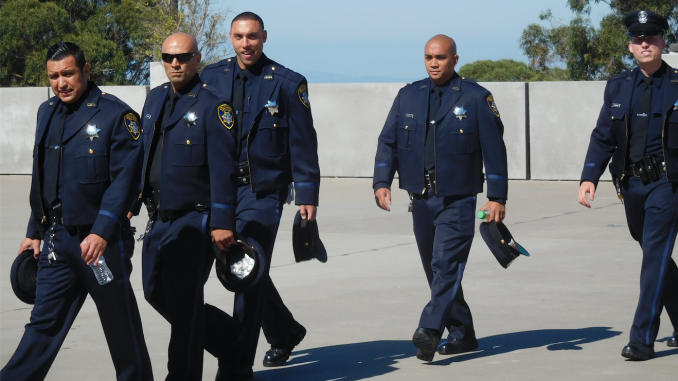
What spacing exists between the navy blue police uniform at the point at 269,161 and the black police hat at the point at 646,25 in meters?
1.97

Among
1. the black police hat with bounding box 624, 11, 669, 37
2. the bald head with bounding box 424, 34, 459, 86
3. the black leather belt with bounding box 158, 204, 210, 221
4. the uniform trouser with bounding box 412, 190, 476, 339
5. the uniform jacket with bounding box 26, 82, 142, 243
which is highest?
the black police hat with bounding box 624, 11, 669, 37

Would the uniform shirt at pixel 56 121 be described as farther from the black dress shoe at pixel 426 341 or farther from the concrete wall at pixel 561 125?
the concrete wall at pixel 561 125

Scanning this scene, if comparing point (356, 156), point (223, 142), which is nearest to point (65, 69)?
point (223, 142)

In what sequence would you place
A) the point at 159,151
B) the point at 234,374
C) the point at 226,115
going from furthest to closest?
the point at 234,374, the point at 159,151, the point at 226,115

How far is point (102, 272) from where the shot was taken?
468 cm

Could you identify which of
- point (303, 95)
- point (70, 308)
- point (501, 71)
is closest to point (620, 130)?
point (303, 95)

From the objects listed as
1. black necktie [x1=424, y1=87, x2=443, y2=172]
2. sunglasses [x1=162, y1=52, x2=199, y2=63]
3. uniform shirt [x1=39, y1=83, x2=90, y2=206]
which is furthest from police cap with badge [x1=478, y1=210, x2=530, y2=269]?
uniform shirt [x1=39, y1=83, x2=90, y2=206]

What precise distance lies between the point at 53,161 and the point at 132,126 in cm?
41

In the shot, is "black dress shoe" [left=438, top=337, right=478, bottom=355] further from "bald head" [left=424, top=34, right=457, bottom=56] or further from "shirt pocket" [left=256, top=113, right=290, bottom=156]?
"bald head" [left=424, top=34, right=457, bottom=56]

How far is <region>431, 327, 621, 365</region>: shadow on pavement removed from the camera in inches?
245

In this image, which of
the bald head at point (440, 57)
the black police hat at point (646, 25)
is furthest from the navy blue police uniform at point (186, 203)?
the black police hat at point (646, 25)

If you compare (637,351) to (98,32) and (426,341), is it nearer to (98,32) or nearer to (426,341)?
(426,341)

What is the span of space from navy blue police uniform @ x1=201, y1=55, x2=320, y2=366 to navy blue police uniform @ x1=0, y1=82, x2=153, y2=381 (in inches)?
36.5

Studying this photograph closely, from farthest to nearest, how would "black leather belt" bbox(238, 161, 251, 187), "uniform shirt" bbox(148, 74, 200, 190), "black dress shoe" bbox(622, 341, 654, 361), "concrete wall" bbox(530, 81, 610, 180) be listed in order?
1. "concrete wall" bbox(530, 81, 610, 180)
2. "black dress shoe" bbox(622, 341, 654, 361)
3. "black leather belt" bbox(238, 161, 251, 187)
4. "uniform shirt" bbox(148, 74, 200, 190)
